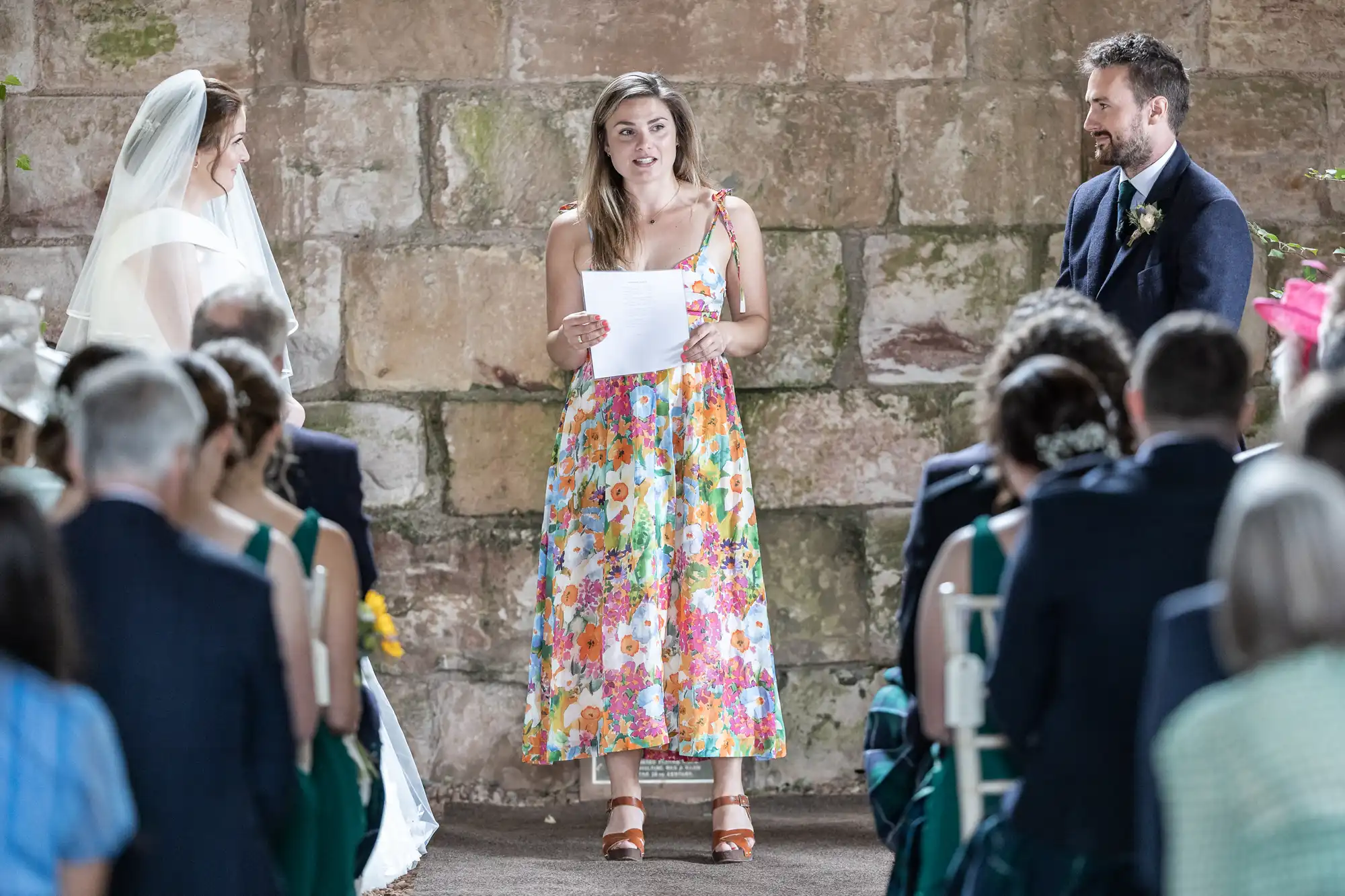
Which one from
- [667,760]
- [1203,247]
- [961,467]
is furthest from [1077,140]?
[961,467]

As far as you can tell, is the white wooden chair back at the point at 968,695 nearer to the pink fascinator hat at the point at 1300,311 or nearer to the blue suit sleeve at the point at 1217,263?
the pink fascinator hat at the point at 1300,311

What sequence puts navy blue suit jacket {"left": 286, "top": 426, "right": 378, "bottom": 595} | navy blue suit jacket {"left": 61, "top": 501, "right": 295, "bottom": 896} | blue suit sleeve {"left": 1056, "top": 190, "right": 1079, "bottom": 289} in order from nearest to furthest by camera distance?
navy blue suit jacket {"left": 61, "top": 501, "right": 295, "bottom": 896}, navy blue suit jacket {"left": 286, "top": 426, "right": 378, "bottom": 595}, blue suit sleeve {"left": 1056, "top": 190, "right": 1079, "bottom": 289}

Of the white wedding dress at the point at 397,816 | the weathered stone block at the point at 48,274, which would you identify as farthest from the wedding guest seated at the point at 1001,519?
the weathered stone block at the point at 48,274

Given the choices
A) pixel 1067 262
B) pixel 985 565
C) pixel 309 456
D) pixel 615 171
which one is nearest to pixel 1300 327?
pixel 985 565

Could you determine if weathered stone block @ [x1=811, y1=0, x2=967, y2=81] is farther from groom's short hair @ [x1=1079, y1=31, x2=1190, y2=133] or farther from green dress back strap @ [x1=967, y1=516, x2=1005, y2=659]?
green dress back strap @ [x1=967, y1=516, x2=1005, y2=659]

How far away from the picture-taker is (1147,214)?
12.2ft

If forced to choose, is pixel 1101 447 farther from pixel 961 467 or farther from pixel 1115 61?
pixel 1115 61

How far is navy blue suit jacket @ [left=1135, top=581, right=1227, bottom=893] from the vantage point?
1654mm

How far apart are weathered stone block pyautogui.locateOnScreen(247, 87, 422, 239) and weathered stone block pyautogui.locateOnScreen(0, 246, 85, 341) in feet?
1.80

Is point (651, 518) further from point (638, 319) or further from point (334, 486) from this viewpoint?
point (334, 486)

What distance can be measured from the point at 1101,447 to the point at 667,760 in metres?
2.62

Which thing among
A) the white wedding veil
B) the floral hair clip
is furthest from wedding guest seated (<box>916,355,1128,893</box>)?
the white wedding veil

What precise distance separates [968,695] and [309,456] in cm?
108

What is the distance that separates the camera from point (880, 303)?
466cm
